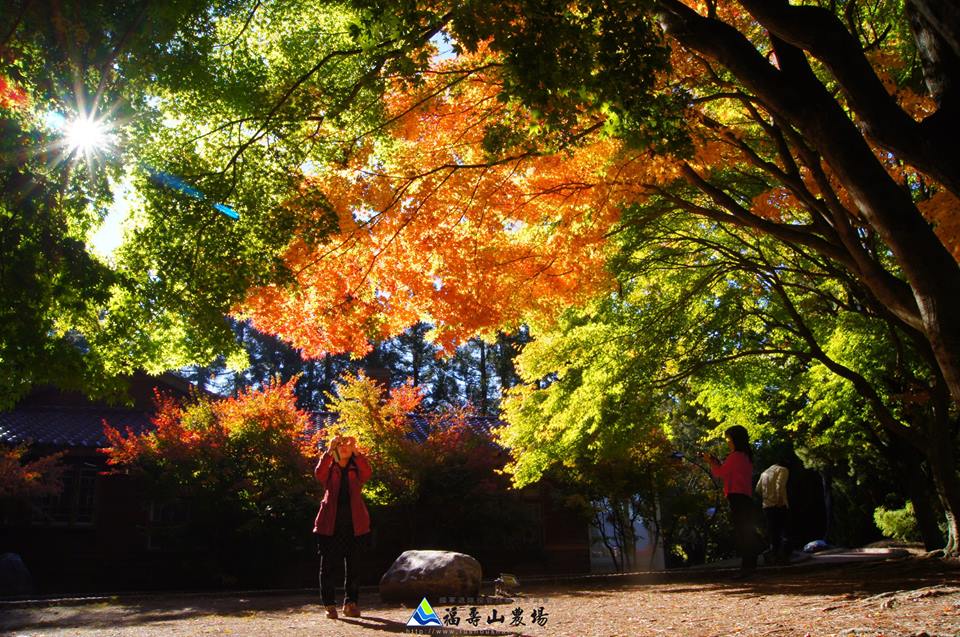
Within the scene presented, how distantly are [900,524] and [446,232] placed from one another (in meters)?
16.4

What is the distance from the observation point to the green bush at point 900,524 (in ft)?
62.8

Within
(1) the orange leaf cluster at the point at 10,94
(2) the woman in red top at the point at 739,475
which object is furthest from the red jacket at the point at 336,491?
(2) the woman in red top at the point at 739,475

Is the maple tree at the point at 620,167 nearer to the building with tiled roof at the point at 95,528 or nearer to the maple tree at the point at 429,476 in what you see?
the maple tree at the point at 429,476

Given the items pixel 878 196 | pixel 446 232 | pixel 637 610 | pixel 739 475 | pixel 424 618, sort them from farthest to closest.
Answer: pixel 739 475 → pixel 446 232 → pixel 637 610 → pixel 424 618 → pixel 878 196

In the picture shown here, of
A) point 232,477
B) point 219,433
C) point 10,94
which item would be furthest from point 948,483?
point 10,94

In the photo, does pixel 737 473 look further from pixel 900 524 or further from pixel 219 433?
pixel 900 524

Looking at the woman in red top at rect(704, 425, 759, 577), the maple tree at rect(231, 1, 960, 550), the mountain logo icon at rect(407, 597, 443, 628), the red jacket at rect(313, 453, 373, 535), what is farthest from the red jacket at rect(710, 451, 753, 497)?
the red jacket at rect(313, 453, 373, 535)

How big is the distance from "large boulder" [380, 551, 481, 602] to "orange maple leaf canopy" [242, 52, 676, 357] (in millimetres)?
2665

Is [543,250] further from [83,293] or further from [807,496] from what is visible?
[807,496]

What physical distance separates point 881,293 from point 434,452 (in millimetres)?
11277

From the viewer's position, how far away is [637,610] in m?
7.41

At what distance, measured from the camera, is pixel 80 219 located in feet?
25.5

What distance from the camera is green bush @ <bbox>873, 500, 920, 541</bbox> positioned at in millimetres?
19141

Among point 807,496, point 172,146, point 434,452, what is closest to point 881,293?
point 172,146
